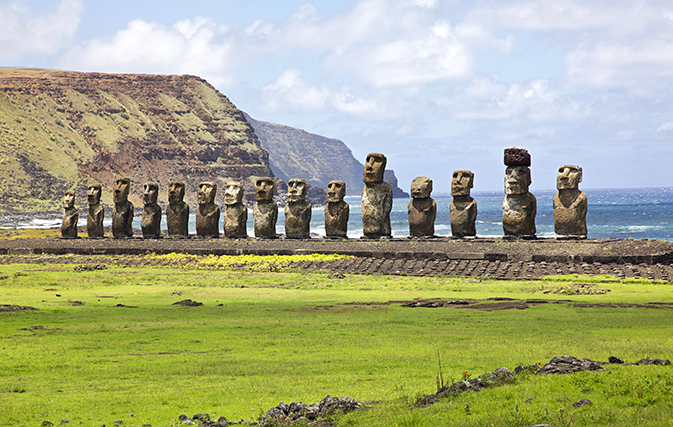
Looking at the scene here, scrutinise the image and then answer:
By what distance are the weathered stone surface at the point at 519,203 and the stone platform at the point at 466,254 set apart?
2.92 feet

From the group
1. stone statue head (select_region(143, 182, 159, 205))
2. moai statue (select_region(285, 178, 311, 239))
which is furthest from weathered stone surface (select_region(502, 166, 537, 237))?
stone statue head (select_region(143, 182, 159, 205))

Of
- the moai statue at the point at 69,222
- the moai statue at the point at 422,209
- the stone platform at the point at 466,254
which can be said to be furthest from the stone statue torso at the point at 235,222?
the moai statue at the point at 69,222

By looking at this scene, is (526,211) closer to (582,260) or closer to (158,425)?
(582,260)

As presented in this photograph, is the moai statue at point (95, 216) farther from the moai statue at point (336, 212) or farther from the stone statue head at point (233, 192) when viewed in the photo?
the moai statue at point (336, 212)

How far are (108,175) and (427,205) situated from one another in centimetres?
10404

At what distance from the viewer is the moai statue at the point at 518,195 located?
27.4 meters

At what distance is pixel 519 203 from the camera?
90.2 ft

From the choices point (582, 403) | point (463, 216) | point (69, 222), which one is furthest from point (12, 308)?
point (69, 222)

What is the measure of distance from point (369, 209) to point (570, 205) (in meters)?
8.70

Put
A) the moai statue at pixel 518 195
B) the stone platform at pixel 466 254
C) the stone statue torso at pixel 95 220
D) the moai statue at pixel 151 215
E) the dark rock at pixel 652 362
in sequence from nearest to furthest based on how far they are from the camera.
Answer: the dark rock at pixel 652 362
the stone platform at pixel 466 254
the moai statue at pixel 518 195
the moai statue at pixel 151 215
the stone statue torso at pixel 95 220

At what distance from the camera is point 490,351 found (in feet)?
34.5

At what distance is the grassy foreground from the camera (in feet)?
24.2

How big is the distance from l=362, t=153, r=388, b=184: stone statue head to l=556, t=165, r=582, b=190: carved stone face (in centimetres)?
779

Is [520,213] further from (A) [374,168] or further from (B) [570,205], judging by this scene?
(A) [374,168]
